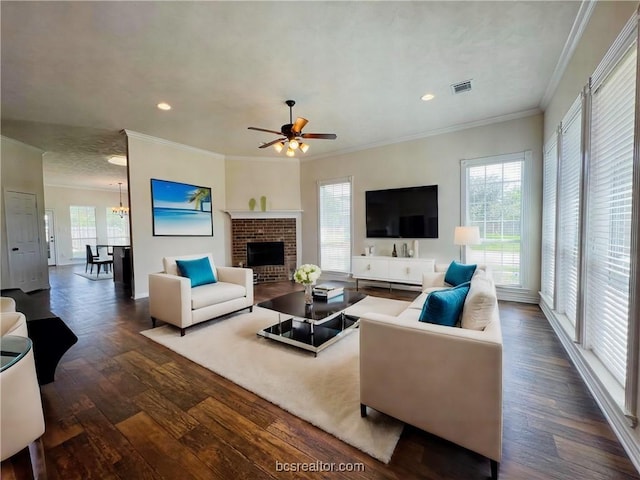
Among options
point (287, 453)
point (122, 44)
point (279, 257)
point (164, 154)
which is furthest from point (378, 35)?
point (279, 257)

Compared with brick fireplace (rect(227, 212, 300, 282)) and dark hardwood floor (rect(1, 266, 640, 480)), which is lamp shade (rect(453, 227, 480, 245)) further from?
brick fireplace (rect(227, 212, 300, 282))

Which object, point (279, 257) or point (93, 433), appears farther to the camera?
point (279, 257)

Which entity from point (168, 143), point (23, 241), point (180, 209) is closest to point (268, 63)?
point (168, 143)

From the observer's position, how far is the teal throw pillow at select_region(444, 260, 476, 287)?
126 inches

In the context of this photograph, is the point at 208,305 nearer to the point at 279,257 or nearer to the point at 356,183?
the point at 279,257

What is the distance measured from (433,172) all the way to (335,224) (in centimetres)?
229

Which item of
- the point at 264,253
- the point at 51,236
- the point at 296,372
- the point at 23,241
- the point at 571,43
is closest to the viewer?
the point at 296,372

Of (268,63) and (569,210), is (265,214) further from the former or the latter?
(569,210)

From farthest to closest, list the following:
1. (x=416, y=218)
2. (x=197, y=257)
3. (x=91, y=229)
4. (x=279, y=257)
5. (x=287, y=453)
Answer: (x=91, y=229)
(x=279, y=257)
(x=416, y=218)
(x=197, y=257)
(x=287, y=453)

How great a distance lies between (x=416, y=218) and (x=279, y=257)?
3.20 m

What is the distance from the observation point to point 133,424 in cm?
172

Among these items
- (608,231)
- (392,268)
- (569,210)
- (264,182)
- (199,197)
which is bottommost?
(392,268)

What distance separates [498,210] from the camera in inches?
174

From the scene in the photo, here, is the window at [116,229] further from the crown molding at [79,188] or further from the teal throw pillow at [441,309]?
the teal throw pillow at [441,309]
